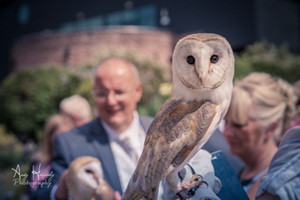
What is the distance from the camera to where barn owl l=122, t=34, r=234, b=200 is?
0.89 metres

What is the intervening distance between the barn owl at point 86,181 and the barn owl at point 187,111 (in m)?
0.34

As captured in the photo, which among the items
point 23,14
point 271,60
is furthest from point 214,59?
point 23,14

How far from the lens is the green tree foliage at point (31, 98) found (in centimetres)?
1354

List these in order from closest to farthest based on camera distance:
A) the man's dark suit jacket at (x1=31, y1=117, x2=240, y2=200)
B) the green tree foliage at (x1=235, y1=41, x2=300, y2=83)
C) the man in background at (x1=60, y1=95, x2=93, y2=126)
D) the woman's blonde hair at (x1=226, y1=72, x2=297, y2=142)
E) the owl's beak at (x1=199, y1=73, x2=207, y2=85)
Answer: the owl's beak at (x1=199, y1=73, x2=207, y2=85)
the man's dark suit jacket at (x1=31, y1=117, x2=240, y2=200)
the woman's blonde hair at (x1=226, y1=72, x2=297, y2=142)
the man in background at (x1=60, y1=95, x2=93, y2=126)
the green tree foliage at (x1=235, y1=41, x2=300, y2=83)

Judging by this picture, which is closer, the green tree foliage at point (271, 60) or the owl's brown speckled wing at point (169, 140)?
the owl's brown speckled wing at point (169, 140)

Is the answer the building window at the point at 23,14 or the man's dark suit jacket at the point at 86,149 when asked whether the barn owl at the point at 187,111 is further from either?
the building window at the point at 23,14

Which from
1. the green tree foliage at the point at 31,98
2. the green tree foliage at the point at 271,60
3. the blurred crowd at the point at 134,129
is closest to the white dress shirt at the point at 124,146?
the blurred crowd at the point at 134,129

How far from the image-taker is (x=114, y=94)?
7.14ft

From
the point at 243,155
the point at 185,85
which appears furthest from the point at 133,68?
the point at 185,85

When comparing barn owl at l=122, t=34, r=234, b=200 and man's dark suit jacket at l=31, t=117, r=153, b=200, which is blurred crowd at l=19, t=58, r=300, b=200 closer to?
man's dark suit jacket at l=31, t=117, r=153, b=200

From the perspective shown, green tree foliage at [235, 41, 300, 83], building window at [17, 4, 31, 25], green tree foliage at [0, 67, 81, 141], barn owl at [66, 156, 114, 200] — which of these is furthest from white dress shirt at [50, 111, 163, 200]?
building window at [17, 4, 31, 25]

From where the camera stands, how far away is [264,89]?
6.56 feet

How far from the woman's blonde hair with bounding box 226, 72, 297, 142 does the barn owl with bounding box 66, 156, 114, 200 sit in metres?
1.04

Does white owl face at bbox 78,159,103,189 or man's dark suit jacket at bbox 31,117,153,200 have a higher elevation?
white owl face at bbox 78,159,103,189
